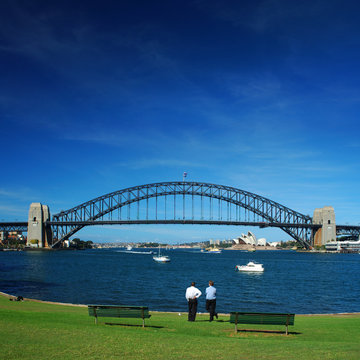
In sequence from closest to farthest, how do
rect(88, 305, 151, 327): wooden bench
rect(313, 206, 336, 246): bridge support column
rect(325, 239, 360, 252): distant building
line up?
rect(88, 305, 151, 327): wooden bench < rect(325, 239, 360, 252): distant building < rect(313, 206, 336, 246): bridge support column

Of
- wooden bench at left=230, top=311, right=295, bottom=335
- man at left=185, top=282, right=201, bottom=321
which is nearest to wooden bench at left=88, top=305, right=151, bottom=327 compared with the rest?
man at left=185, top=282, right=201, bottom=321

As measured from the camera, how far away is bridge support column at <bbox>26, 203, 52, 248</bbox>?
118625mm

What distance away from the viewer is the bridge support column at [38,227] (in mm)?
118625

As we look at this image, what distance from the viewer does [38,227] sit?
120 meters

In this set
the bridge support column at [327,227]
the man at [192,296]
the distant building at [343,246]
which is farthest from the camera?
the bridge support column at [327,227]

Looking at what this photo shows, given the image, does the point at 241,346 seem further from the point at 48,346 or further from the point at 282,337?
the point at 48,346

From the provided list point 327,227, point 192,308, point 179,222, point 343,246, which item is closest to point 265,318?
point 192,308

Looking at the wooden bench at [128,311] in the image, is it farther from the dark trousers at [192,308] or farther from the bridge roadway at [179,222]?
the bridge roadway at [179,222]

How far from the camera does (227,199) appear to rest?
121 meters

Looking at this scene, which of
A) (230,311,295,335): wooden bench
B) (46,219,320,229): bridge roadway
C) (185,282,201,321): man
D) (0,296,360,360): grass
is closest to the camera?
(0,296,360,360): grass

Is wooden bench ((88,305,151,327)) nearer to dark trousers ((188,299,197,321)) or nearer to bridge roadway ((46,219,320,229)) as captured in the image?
dark trousers ((188,299,197,321))

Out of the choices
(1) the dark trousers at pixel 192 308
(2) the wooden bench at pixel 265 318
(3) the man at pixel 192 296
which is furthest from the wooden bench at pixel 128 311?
(2) the wooden bench at pixel 265 318

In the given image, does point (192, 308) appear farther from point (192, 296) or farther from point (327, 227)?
point (327, 227)

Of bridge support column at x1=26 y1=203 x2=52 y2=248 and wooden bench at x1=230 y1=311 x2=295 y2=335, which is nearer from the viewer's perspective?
wooden bench at x1=230 y1=311 x2=295 y2=335
